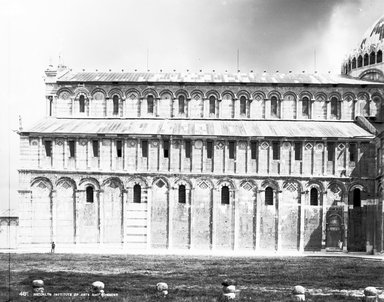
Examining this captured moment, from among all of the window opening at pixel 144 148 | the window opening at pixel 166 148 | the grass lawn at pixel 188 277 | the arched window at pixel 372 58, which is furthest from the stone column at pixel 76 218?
the arched window at pixel 372 58

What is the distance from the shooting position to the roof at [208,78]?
2726 inches

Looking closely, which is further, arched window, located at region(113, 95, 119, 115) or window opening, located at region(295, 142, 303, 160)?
arched window, located at region(113, 95, 119, 115)

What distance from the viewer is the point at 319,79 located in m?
70.7

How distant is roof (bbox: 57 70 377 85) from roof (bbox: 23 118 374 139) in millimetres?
4235

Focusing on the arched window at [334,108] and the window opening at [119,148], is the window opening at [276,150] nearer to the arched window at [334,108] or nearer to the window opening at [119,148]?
the arched window at [334,108]

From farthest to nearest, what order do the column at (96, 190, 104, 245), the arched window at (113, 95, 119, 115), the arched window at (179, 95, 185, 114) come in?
the arched window at (179, 95, 185, 114) → the arched window at (113, 95, 119, 115) → the column at (96, 190, 104, 245)

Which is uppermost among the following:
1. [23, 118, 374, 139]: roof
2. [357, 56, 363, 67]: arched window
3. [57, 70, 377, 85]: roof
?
[357, 56, 363, 67]: arched window

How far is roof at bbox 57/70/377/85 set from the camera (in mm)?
69250

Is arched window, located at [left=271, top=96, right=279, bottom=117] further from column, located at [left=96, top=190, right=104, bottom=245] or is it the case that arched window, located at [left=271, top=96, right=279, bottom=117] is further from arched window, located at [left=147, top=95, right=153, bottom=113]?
column, located at [left=96, top=190, right=104, bottom=245]

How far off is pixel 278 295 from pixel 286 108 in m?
44.4

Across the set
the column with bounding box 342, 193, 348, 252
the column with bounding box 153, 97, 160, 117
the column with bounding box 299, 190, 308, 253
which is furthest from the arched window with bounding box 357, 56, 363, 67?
the column with bounding box 153, 97, 160, 117

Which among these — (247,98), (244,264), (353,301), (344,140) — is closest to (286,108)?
(247,98)

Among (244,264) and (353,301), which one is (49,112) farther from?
(353,301)

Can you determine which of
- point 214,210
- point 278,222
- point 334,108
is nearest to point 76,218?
point 214,210
